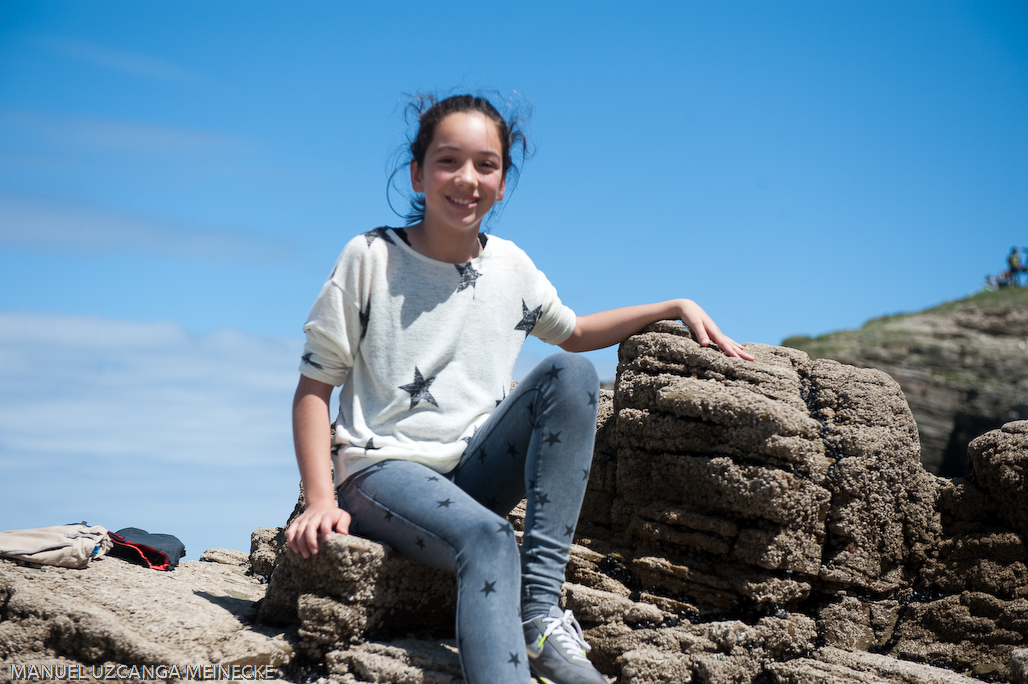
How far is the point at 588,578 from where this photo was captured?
368cm

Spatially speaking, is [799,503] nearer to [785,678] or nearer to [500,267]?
[785,678]

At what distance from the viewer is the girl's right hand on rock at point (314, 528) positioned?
9.69 feet

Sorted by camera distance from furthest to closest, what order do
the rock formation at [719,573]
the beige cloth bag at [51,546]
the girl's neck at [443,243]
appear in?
the beige cloth bag at [51,546]
the girl's neck at [443,243]
the rock formation at [719,573]

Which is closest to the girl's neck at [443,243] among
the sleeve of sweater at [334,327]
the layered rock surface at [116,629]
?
the sleeve of sweater at [334,327]

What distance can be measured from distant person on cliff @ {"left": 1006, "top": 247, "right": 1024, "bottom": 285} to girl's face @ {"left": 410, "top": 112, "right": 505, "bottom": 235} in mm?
28585

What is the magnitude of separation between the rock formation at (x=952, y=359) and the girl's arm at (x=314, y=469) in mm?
18532

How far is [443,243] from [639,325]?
3.79 ft

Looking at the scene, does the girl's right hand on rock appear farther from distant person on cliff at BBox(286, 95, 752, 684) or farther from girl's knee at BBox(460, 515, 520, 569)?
girl's knee at BBox(460, 515, 520, 569)

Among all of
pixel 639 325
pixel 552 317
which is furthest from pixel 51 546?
pixel 639 325

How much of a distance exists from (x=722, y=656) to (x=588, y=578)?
64cm

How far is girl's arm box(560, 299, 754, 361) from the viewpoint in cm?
394

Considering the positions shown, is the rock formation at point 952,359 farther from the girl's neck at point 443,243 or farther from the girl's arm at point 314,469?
the girl's arm at point 314,469

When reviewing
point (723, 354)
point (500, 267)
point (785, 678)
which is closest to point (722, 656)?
point (785, 678)

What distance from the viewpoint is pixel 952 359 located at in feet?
76.0
